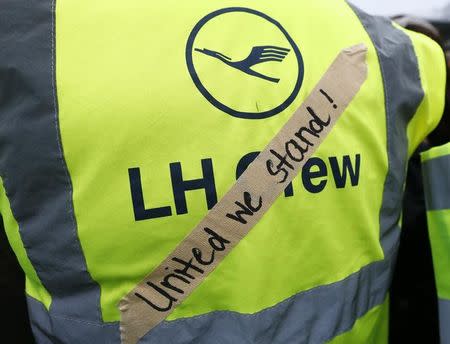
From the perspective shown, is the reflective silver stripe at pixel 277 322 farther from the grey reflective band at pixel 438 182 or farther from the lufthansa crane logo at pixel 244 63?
the lufthansa crane logo at pixel 244 63

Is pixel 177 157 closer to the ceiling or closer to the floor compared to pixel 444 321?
closer to the ceiling

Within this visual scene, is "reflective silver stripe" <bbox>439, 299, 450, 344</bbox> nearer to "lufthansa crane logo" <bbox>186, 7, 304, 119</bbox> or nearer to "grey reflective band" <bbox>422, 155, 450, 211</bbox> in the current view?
"grey reflective band" <bbox>422, 155, 450, 211</bbox>

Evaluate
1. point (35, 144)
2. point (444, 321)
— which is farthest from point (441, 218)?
point (35, 144)

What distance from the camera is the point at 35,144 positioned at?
0.72 meters

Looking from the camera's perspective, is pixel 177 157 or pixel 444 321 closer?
pixel 177 157

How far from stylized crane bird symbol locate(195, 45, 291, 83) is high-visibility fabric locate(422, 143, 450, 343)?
0.34 meters

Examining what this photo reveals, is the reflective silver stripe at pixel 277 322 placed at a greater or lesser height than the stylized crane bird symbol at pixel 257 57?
lesser

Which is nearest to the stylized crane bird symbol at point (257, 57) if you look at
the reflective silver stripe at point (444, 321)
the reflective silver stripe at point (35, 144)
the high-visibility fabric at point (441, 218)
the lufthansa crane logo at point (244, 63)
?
the lufthansa crane logo at point (244, 63)

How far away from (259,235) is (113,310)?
236 mm

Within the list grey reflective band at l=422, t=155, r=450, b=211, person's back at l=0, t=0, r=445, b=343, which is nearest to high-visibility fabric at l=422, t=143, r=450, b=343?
grey reflective band at l=422, t=155, r=450, b=211

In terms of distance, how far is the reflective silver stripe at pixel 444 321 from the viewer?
2.93 feet

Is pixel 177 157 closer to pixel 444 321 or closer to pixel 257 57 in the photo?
pixel 257 57

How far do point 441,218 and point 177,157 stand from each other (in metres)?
0.48

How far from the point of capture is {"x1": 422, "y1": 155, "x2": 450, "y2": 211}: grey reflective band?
2.97 feet
